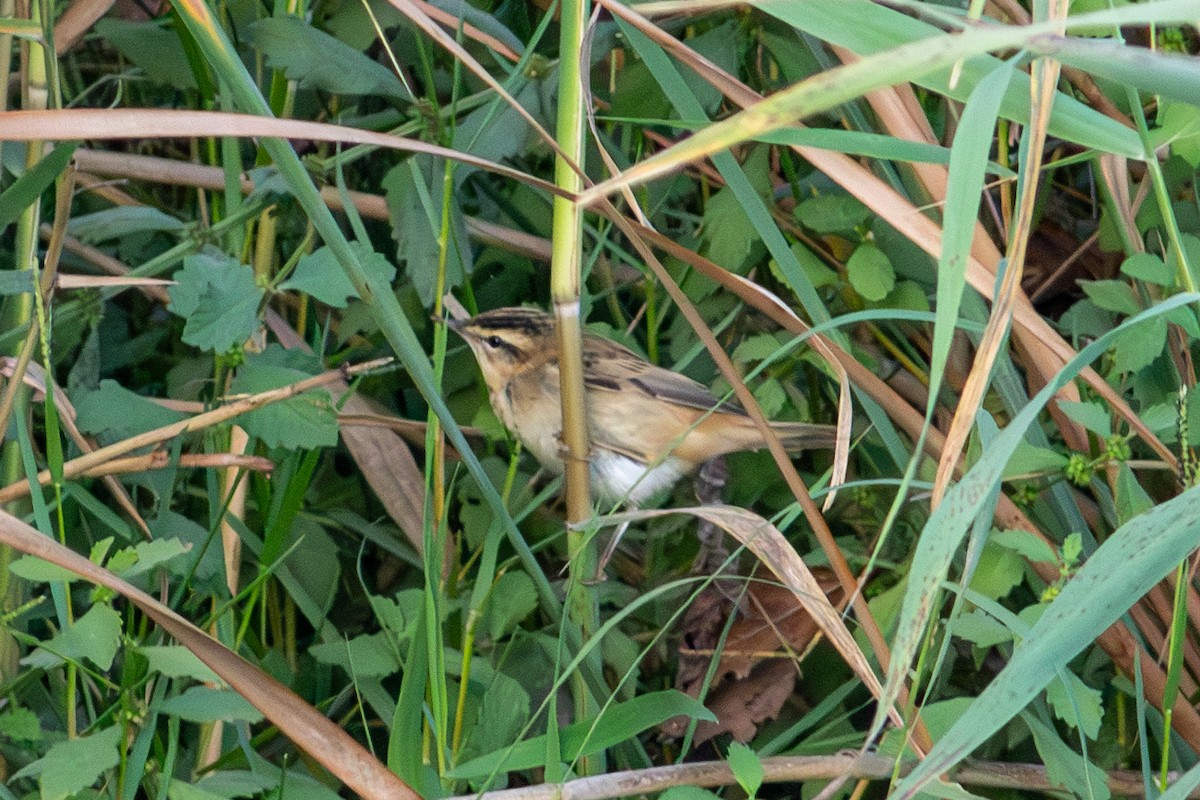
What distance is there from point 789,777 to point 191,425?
1345 mm

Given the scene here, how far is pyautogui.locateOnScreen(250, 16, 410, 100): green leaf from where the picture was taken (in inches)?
105

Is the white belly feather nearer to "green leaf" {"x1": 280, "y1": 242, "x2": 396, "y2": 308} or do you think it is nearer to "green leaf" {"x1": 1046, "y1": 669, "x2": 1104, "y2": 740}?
"green leaf" {"x1": 280, "y1": 242, "x2": 396, "y2": 308}

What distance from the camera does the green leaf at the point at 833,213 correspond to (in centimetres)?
289

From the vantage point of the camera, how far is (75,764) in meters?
2.02

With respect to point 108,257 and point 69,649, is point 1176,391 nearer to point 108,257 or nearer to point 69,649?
point 69,649

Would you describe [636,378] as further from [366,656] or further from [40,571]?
[40,571]

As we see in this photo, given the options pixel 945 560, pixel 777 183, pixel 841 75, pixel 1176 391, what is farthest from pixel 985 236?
pixel 841 75

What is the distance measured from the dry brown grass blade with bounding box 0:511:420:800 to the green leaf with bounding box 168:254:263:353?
0.46 metres

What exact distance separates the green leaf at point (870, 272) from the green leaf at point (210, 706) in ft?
5.05

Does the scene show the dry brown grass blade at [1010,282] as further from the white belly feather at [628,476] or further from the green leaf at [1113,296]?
the white belly feather at [628,476]

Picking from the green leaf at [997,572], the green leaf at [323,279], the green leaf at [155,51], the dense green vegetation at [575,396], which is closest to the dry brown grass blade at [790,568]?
the dense green vegetation at [575,396]

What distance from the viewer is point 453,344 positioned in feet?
11.5

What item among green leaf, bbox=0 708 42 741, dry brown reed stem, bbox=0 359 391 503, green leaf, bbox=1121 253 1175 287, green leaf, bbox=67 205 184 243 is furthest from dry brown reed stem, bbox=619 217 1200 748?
green leaf, bbox=0 708 42 741

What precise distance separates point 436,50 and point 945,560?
226 cm
